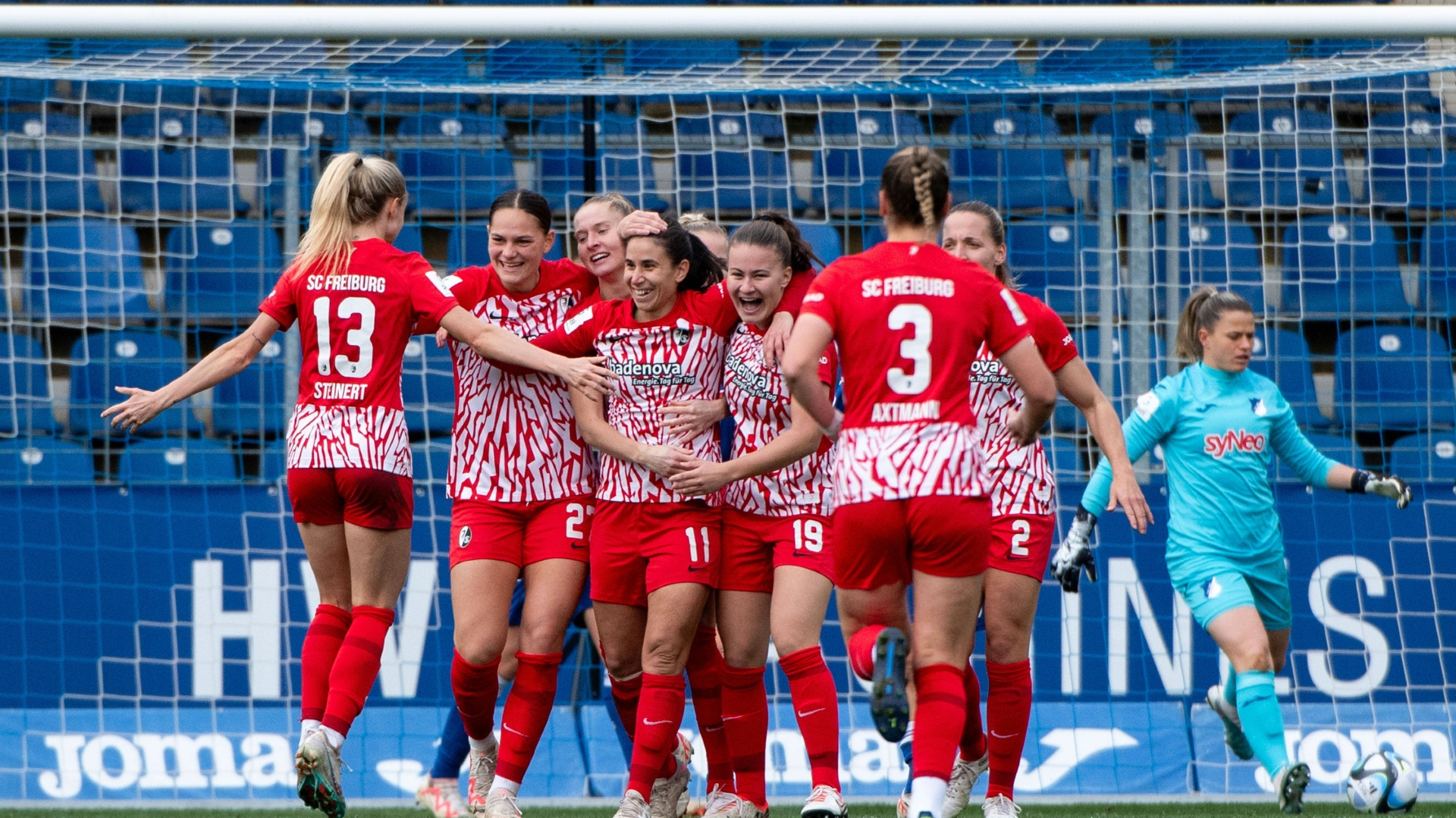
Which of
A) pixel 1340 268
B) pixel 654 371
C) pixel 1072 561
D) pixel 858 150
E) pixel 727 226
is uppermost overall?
pixel 858 150

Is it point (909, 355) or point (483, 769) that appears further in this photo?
point (483, 769)

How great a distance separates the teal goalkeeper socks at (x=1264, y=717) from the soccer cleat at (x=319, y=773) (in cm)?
307

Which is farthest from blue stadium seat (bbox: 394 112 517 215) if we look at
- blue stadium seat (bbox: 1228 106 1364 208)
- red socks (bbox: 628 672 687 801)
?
red socks (bbox: 628 672 687 801)

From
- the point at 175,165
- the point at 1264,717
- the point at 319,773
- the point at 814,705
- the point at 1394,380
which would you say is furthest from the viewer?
the point at 175,165

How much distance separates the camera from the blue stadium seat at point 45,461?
25.7 ft

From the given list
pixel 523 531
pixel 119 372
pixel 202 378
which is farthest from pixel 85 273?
pixel 523 531

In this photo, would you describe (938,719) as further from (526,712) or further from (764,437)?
(526,712)

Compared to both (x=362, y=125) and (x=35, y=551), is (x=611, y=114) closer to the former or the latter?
(x=362, y=125)

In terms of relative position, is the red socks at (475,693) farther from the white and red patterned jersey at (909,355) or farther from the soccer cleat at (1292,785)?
the soccer cleat at (1292,785)

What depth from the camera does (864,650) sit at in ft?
12.5

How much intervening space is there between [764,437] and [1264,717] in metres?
2.01

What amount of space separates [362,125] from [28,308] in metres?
2.16

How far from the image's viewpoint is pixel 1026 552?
498 centimetres

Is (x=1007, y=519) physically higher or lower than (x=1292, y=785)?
higher
